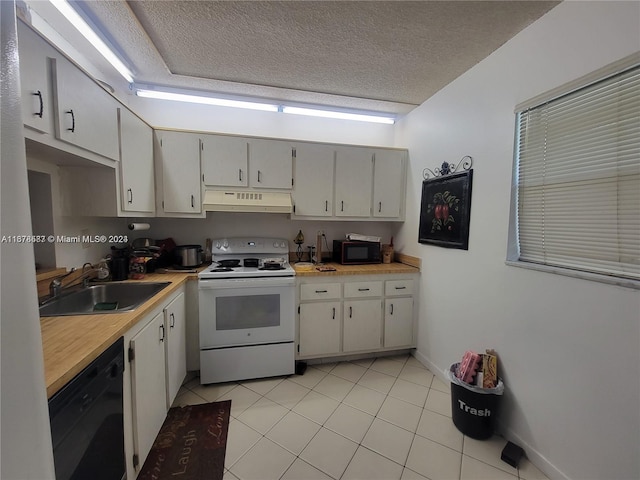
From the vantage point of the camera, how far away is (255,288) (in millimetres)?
2221

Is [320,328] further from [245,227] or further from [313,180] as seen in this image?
[313,180]

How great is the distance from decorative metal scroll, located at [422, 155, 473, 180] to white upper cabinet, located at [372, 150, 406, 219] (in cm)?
34

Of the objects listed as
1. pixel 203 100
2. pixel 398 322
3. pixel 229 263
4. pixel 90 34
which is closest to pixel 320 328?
pixel 398 322

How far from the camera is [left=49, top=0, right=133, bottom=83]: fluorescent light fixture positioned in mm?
1426

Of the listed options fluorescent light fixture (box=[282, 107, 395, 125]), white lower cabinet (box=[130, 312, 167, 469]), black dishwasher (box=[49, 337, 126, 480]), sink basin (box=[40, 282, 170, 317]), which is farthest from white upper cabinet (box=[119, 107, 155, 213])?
fluorescent light fixture (box=[282, 107, 395, 125])

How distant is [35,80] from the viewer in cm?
107

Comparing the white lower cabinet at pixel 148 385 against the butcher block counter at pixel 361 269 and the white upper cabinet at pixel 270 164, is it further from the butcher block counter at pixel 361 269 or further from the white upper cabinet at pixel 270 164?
the white upper cabinet at pixel 270 164

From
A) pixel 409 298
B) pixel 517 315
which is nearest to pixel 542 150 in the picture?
pixel 517 315

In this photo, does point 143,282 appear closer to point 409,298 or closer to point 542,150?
point 409,298

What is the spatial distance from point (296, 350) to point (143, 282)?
1417 millimetres

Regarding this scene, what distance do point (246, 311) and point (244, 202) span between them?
40.2 inches

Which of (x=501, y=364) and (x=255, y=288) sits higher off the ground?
(x=255, y=288)

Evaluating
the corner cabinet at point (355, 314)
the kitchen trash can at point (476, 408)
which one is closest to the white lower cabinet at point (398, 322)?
the corner cabinet at point (355, 314)

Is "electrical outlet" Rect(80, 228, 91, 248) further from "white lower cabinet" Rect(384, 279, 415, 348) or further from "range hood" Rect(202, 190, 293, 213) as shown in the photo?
"white lower cabinet" Rect(384, 279, 415, 348)
